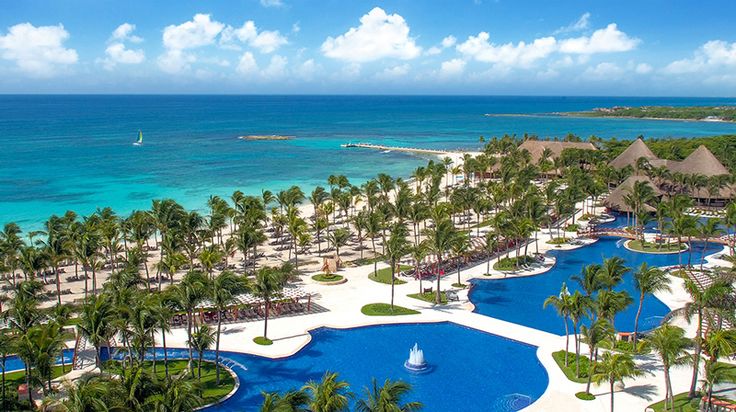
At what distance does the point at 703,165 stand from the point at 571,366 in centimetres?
5947

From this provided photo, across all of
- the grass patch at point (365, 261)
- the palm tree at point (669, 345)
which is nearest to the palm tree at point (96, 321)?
the palm tree at point (669, 345)

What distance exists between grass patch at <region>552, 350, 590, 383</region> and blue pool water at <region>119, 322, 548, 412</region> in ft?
3.95

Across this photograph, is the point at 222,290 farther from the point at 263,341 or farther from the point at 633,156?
the point at 633,156

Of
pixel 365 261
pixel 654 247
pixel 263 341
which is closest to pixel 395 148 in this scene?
pixel 654 247

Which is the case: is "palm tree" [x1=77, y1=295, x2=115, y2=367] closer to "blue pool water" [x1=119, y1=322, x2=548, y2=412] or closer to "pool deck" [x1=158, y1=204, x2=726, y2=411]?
"blue pool water" [x1=119, y1=322, x2=548, y2=412]

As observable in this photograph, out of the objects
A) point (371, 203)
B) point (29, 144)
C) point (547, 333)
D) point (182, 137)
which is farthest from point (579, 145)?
point (29, 144)

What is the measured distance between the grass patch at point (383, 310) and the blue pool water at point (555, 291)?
17.8 ft

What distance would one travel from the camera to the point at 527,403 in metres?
28.8

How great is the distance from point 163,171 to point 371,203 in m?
60.9

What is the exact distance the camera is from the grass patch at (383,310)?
132 ft

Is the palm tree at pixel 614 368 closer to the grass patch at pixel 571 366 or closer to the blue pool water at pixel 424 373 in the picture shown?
the grass patch at pixel 571 366

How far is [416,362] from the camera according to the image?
107 feet

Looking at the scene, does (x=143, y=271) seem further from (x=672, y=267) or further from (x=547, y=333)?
(x=672, y=267)

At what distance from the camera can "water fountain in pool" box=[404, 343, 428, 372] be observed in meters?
32.6
